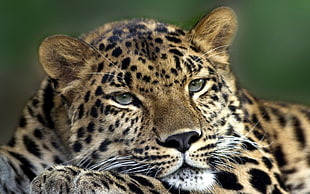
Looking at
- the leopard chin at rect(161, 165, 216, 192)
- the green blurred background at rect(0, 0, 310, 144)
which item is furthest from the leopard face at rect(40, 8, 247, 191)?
the green blurred background at rect(0, 0, 310, 144)

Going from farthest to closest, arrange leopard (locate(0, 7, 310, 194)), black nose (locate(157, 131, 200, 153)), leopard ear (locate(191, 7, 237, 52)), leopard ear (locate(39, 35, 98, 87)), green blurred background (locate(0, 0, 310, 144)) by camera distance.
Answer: green blurred background (locate(0, 0, 310, 144))
leopard ear (locate(191, 7, 237, 52))
leopard ear (locate(39, 35, 98, 87))
leopard (locate(0, 7, 310, 194))
black nose (locate(157, 131, 200, 153))

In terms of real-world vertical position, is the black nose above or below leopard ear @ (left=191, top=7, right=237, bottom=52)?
below

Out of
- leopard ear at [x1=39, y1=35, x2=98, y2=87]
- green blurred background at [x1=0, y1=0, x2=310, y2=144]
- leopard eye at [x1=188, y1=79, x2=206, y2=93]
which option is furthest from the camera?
green blurred background at [x1=0, y1=0, x2=310, y2=144]

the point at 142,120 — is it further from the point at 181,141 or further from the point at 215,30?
the point at 215,30

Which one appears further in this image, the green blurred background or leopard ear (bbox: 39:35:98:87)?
the green blurred background

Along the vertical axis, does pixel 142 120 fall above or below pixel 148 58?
below

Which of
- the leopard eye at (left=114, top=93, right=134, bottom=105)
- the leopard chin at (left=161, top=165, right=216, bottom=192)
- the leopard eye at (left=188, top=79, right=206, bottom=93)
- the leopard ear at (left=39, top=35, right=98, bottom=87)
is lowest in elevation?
the leopard chin at (left=161, top=165, right=216, bottom=192)

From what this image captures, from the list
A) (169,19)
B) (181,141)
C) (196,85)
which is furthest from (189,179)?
(169,19)

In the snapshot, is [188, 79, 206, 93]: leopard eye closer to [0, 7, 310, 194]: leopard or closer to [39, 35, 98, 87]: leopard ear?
[0, 7, 310, 194]: leopard

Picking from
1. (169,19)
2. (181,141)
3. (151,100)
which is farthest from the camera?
(169,19)
